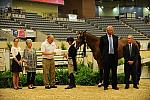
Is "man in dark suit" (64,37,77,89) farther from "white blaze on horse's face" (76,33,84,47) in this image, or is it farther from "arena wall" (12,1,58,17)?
"arena wall" (12,1,58,17)

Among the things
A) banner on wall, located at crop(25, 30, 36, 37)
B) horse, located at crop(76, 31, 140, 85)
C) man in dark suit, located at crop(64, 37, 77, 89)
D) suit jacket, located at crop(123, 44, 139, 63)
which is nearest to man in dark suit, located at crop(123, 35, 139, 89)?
suit jacket, located at crop(123, 44, 139, 63)

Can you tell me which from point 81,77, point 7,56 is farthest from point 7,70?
point 81,77

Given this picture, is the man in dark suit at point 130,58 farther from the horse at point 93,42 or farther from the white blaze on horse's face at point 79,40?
the white blaze on horse's face at point 79,40

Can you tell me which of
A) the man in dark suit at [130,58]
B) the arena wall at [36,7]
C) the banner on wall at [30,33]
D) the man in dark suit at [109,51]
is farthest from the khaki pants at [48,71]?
the arena wall at [36,7]

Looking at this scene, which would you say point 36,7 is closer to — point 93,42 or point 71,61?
point 93,42

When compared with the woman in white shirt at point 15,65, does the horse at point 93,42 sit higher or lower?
higher

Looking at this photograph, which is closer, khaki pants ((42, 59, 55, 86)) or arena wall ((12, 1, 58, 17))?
khaki pants ((42, 59, 55, 86))

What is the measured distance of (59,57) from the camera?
1820 centimetres

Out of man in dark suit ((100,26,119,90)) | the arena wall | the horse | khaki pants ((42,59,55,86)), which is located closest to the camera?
man in dark suit ((100,26,119,90))

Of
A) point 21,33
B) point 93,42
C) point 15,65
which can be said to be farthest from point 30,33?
point 15,65

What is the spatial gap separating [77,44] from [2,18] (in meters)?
26.7

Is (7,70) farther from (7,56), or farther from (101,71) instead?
(101,71)

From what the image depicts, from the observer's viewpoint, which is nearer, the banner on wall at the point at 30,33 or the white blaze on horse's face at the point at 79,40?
the white blaze on horse's face at the point at 79,40

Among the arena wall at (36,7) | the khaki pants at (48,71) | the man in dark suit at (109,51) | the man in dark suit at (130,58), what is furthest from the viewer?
the arena wall at (36,7)
